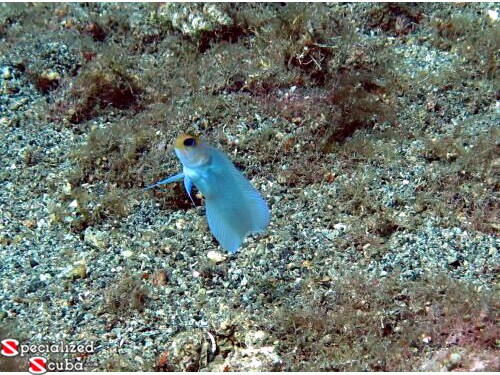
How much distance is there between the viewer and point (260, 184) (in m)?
5.18

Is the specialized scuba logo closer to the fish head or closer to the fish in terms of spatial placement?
the fish

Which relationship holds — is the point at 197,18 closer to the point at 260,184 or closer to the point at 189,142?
the point at 260,184

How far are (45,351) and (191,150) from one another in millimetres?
2245

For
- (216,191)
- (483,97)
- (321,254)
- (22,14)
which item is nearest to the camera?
(216,191)

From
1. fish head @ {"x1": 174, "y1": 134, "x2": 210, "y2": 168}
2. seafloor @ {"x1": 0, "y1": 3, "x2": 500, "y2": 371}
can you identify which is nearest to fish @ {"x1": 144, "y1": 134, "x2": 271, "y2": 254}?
fish head @ {"x1": 174, "y1": 134, "x2": 210, "y2": 168}

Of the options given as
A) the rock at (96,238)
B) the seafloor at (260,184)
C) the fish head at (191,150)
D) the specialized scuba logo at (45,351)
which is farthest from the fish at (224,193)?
the rock at (96,238)

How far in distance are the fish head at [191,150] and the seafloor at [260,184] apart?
169 centimetres

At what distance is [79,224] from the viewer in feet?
15.8

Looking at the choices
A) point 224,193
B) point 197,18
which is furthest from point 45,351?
point 197,18

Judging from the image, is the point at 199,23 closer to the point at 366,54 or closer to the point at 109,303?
the point at 366,54

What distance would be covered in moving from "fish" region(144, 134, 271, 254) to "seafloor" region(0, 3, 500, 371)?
1286 millimetres

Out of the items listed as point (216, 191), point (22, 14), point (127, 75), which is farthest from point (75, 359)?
point (22, 14)

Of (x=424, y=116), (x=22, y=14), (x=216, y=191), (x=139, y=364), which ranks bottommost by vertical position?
(x=139, y=364)

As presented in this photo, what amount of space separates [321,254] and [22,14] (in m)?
6.28
